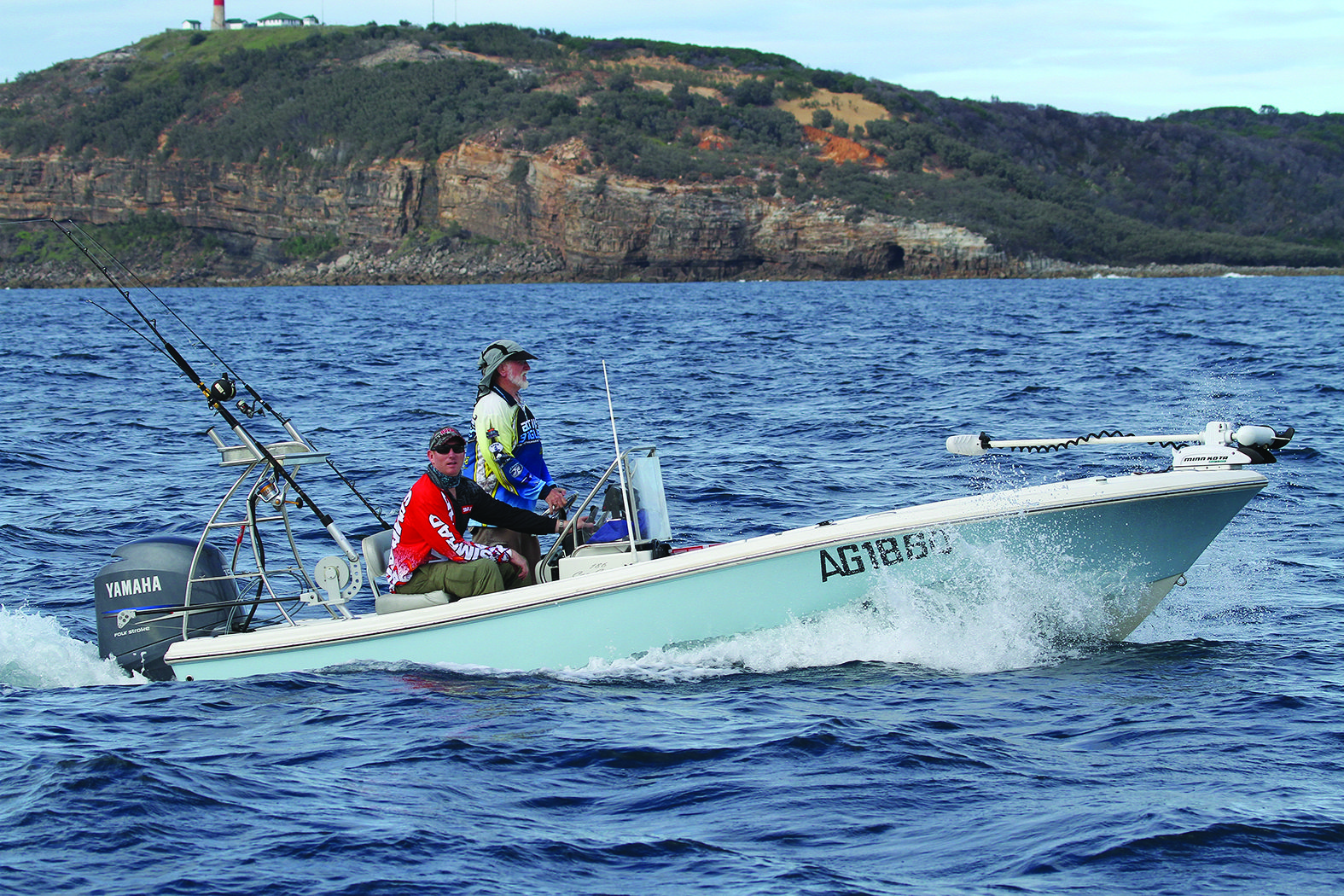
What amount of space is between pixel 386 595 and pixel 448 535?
1.74 ft

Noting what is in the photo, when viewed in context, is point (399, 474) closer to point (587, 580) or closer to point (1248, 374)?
point (587, 580)

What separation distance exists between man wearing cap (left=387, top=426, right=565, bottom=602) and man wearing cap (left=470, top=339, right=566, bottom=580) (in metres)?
0.14

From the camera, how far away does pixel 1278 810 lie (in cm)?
519

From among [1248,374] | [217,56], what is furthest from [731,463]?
[217,56]

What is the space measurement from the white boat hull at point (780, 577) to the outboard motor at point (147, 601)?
238mm

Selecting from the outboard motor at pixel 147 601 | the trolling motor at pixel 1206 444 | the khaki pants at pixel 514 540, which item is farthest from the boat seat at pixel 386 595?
the trolling motor at pixel 1206 444

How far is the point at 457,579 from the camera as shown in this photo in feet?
23.9

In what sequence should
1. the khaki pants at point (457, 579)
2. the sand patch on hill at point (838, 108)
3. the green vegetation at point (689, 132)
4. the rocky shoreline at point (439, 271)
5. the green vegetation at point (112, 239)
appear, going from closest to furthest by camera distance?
the khaki pants at point (457, 579), the rocky shoreline at point (439, 271), the green vegetation at point (689, 132), the green vegetation at point (112, 239), the sand patch on hill at point (838, 108)

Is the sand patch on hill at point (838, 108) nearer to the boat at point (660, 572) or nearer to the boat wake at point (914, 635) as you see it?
the boat at point (660, 572)

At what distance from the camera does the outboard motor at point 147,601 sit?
7.50 metres

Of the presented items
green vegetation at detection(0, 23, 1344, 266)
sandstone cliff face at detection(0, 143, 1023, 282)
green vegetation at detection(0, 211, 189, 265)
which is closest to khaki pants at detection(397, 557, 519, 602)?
sandstone cliff face at detection(0, 143, 1023, 282)

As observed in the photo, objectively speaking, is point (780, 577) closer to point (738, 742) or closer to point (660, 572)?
point (660, 572)

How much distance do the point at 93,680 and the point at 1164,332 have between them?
98.8ft

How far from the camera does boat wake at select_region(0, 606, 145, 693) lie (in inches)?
302
